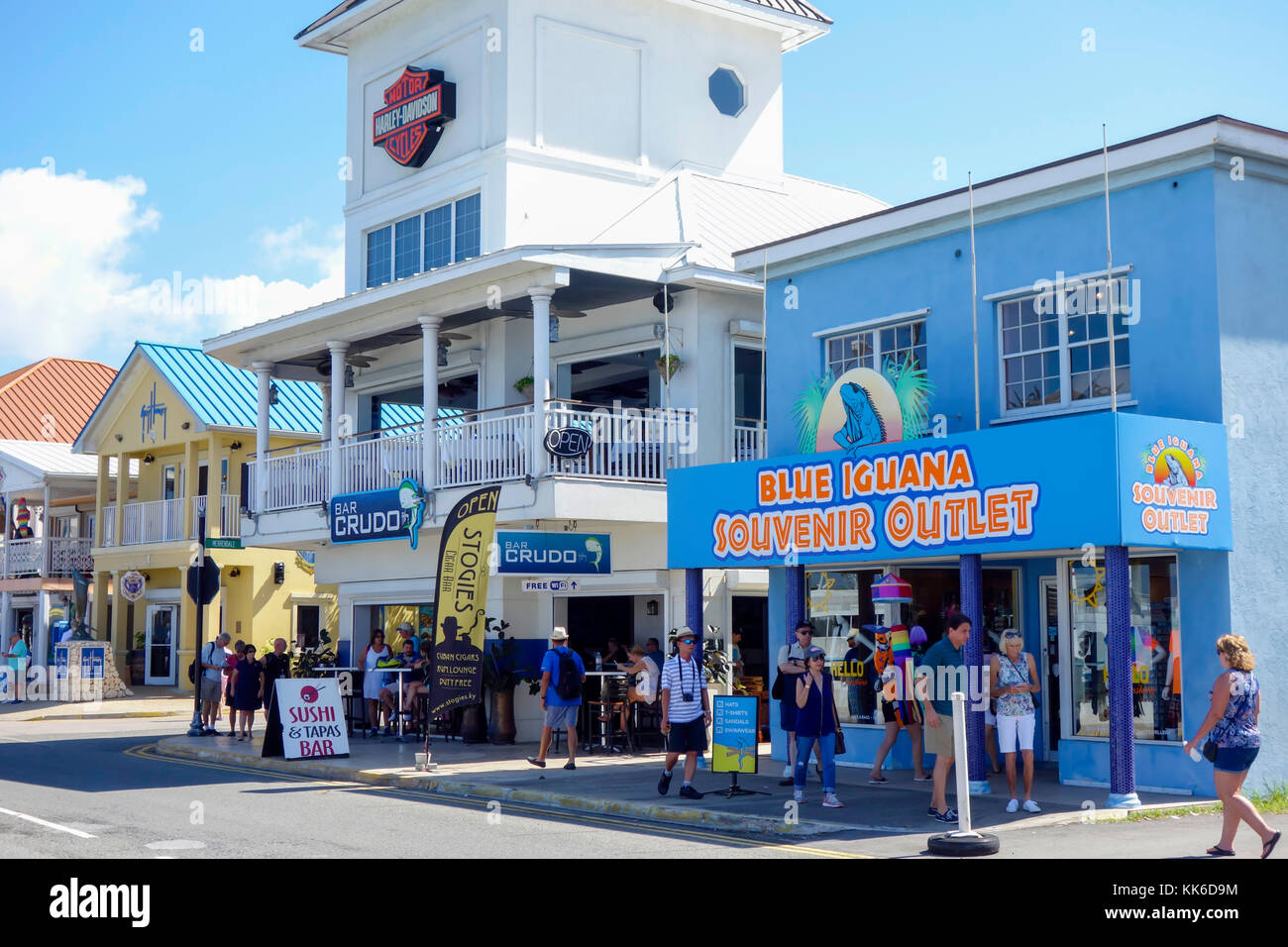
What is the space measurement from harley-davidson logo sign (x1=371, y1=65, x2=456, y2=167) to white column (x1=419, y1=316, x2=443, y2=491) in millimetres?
4659

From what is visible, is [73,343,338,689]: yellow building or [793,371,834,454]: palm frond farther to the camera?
[73,343,338,689]: yellow building

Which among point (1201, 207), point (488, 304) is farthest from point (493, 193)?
→ point (1201, 207)

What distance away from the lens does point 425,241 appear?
84.6 feet

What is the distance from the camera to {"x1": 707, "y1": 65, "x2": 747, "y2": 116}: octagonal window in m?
26.6

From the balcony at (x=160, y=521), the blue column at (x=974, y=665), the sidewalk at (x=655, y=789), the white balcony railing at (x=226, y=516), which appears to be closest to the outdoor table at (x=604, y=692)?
the sidewalk at (x=655, y=789)

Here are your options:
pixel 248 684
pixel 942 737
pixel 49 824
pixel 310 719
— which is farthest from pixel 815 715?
pixel 248 684

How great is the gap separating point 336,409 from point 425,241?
3.83 m

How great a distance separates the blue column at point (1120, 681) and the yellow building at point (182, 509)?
25.2 metres

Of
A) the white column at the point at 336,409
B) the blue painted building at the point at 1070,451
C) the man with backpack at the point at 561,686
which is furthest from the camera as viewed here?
the white column at the point at 336,409

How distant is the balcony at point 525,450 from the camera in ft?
→ 67.3

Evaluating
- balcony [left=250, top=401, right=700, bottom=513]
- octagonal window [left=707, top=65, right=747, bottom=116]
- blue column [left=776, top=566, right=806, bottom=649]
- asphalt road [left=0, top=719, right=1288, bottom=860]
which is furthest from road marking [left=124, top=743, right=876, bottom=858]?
octagonal window [left=707, top=65, right=747, bottom=116]

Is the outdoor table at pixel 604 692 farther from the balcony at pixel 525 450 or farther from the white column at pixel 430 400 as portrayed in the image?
the white column at pixel 430 400

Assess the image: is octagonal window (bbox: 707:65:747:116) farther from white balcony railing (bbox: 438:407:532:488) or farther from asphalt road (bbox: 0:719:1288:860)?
asphalt road (bbox: 0:719:1288:860)

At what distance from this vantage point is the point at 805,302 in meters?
18.5
